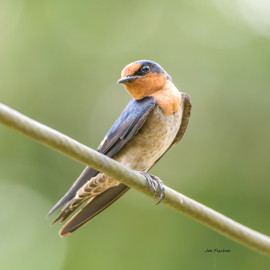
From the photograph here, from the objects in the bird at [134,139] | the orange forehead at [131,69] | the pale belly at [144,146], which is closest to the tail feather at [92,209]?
the bird at [134,139]

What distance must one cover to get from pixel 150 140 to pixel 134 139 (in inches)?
5.3

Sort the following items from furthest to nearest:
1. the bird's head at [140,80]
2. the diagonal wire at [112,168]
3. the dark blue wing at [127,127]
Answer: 1. the bird's head at [140,80]
2. the dark blue wing at [127,127]
3. the diagonal wire at [112,168]

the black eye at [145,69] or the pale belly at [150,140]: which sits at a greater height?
the black eye at [145,69]

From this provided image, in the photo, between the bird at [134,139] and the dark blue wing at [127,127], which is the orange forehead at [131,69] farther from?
the dark blue wing at [127,127]

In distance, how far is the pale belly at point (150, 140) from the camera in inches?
116

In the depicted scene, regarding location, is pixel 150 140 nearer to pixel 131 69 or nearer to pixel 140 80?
pixel 140 80

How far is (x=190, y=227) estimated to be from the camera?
4.88 meters

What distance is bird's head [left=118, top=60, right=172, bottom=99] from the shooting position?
123 inches

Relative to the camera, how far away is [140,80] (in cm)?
315

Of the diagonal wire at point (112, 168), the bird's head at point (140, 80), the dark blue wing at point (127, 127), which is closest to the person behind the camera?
the diagonal wire at point (112, 168)

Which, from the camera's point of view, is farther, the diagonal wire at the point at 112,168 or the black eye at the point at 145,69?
the black eye at the point at 145,69

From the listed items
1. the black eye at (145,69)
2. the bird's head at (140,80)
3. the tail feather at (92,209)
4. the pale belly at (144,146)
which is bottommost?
the tail feather at (92,209)

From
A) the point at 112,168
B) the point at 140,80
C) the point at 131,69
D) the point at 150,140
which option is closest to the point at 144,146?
the point at 150,140

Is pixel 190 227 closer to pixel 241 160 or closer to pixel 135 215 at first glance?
pixel 135 215
